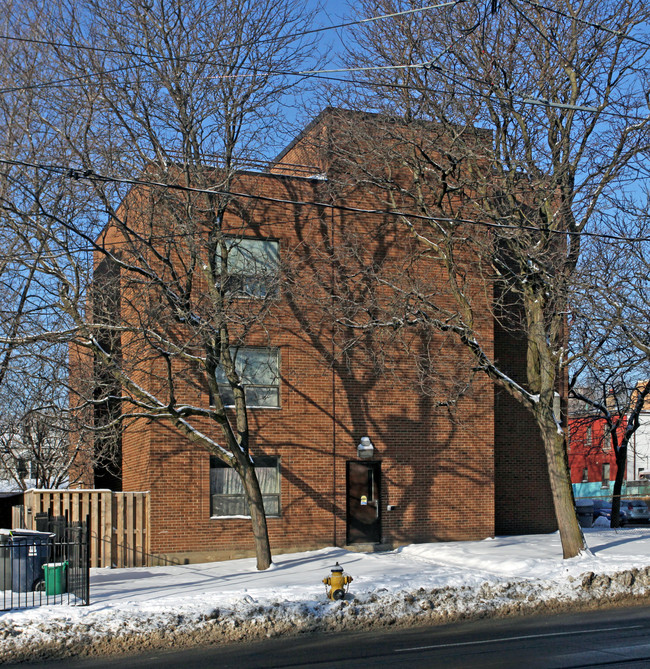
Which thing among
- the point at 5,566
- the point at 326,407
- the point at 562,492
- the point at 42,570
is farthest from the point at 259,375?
the point at 5,566

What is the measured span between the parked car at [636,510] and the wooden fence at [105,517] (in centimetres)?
2883

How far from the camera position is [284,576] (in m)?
16.0

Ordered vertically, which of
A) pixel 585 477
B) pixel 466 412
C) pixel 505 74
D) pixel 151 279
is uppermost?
pixel 505 74

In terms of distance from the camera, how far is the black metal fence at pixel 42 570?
1288 centimetres

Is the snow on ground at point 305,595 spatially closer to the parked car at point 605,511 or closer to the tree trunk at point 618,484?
the tree trunk at point 618,484

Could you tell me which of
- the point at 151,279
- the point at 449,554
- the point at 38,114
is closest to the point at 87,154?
the point at 38,114

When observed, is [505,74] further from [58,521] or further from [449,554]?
[58,521]

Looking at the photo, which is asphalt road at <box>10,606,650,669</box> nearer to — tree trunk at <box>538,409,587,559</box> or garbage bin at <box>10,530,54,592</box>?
garbage bin at <box>10,530,54,592</box>

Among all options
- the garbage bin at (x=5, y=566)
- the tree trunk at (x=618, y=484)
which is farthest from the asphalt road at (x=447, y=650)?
the tree trunk at (x=618, y=484)

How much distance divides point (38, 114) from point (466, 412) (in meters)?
13.1

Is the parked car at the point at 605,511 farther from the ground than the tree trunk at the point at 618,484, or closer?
closer

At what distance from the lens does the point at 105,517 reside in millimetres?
18953

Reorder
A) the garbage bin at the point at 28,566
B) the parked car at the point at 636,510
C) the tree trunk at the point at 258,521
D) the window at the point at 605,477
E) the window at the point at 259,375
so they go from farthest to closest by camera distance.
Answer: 1. the window at the point at 605,477
2. the parked car at the point at 636,510
3. the window at the point at 259,375
4. the tree trunk at the point at 258,521
5. the garbage bin at the point at 28,566

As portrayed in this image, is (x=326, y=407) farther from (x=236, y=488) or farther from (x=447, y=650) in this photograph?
(x=447, y=650)
